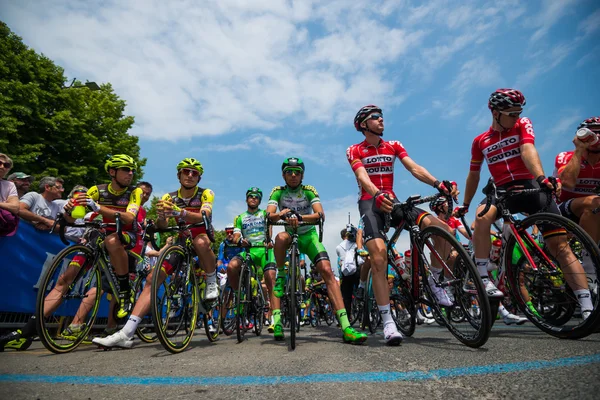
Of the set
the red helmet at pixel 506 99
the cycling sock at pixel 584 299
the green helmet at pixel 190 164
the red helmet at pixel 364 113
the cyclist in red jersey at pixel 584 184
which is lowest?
the cycling sock at pixel 584 299

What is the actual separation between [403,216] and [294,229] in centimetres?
142

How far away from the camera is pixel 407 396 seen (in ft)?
5.64

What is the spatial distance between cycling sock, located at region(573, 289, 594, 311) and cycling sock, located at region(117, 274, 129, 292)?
5339mm

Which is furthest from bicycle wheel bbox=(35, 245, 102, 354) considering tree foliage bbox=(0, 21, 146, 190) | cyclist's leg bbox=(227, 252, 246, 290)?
tree foliage bbox=(0, 21, 146, 190)

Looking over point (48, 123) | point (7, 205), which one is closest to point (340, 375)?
point (7, 205)

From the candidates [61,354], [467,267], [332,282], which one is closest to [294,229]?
[332,282]

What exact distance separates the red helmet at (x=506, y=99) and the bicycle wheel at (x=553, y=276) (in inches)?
53.5

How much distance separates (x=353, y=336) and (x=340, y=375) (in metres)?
1.73

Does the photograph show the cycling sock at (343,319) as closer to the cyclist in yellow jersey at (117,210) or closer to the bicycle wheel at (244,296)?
the bicycle wheel at (244,296)

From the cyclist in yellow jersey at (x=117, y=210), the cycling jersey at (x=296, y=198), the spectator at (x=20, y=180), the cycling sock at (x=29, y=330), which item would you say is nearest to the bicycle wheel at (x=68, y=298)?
the cyclist in yellow jersey at (x=117, y=210)

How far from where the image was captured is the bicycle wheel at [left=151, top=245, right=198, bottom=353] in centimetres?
421

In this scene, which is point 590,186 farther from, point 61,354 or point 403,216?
point 61,354

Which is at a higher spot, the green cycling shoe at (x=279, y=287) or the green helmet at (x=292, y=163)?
the green helmet at (x=292, y=163)

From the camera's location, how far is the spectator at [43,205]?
5492 mm
